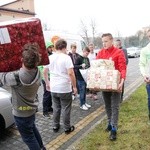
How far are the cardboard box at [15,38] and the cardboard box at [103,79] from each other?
5.48 feet

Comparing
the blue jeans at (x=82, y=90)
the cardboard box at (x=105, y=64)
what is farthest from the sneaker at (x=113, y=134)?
the blue jeans at (x=82, y=90)

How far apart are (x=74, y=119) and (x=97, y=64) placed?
2.14 m

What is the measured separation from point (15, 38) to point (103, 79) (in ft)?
6.57

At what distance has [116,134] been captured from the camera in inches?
205

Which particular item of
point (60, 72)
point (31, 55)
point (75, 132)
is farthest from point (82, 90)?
point (31, 55)

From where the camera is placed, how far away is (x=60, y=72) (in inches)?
212

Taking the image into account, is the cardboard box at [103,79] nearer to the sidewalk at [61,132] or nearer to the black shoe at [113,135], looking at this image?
the black shoe at [113,135]

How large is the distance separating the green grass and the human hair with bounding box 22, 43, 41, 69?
6.41 feet

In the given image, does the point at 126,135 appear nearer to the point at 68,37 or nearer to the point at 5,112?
the point at 5,112

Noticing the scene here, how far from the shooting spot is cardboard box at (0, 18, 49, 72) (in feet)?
11.0

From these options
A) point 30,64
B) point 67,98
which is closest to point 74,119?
point 67,98

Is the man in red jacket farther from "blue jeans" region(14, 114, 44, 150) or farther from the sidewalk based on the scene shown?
"blue jeans" region(14, 114, 44, 150)

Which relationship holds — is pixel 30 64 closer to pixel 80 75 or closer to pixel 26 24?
pixel 26 24

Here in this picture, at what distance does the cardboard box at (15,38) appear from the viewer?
3342mm
